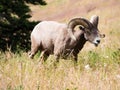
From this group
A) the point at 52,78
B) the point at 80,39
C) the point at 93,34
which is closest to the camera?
the point at 52,78

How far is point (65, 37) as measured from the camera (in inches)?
505

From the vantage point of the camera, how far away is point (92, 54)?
11352mm

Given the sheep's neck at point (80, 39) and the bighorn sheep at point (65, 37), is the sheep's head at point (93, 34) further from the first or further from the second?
the sheep's neck at point (80, 39)

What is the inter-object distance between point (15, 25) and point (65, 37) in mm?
7204

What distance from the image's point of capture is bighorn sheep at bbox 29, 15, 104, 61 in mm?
12688

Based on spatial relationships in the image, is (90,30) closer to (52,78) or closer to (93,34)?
(93,34)

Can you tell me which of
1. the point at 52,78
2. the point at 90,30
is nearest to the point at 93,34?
the point at 90,30

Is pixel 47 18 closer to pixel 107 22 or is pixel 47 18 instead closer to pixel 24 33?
pixel 107 22

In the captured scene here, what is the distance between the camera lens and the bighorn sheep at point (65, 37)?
12.7 meters

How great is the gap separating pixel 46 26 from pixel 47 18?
45.3 m

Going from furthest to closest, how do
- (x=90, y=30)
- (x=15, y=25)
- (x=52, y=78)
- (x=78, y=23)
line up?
1. (x=15, y=25)
2. (x=78, y=23)
3. (x=90, y=30)
4. (x=52, y=78)

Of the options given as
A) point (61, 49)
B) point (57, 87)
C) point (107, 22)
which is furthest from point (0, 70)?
point (107, 22)

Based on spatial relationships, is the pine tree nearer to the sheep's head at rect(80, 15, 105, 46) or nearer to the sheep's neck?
the sheep's neck

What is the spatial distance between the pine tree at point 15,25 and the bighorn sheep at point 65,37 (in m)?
5.83
